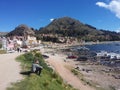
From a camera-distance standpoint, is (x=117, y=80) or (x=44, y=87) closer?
(x=44, y=87)

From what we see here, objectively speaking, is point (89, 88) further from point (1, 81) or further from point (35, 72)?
point (1, 81)

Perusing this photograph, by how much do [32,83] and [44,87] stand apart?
3.13 ft

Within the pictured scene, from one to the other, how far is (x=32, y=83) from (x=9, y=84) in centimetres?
170

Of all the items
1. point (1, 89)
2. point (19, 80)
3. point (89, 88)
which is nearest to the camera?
point (1, 89)

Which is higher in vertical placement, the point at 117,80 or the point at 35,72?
the point at 35,72

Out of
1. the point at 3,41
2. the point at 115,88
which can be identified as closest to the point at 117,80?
the point at 115,88

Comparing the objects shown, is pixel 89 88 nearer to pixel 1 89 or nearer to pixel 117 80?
pixel 117 80

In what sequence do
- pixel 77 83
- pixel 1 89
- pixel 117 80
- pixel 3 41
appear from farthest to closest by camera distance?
pixel 3 41, pixel 117 80, pixel 77 83, pixel 1 89

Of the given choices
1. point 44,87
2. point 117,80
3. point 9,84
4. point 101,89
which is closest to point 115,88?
point 101,89

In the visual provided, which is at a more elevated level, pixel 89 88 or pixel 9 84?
pixel 9 84

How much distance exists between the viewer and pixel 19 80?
21.5 metres

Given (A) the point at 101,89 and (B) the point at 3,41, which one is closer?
(A) the point at 101,89

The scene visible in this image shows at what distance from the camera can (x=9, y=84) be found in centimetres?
1947

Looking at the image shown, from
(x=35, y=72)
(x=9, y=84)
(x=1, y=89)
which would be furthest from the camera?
(x=35, y=72)
